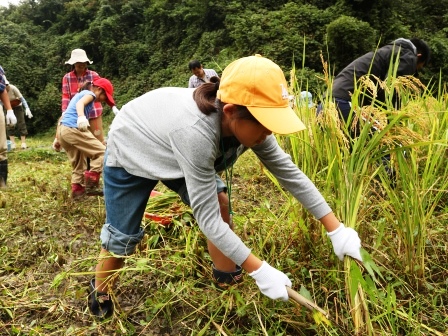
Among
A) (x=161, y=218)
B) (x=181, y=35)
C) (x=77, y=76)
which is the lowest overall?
(x=181, y=35)

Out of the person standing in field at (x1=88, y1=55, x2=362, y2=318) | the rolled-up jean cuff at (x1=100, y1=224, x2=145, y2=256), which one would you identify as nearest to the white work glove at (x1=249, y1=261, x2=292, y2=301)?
the person standing in field at (x1=88, y1=55, x2=362, y2=318)

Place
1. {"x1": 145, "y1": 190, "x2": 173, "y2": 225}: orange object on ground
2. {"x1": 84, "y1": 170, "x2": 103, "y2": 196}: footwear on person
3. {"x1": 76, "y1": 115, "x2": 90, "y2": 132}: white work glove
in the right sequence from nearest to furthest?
{"x1": 145, "y1": 190, "x2": 173, "y2": 225}: orange object on ground → {"x1": 76, "y1": 115, "x2": 90, "y2": 132}: white work glove → {"x1": 84, "y1": 170, "x2": 103, "y2": 196}: footwear on person

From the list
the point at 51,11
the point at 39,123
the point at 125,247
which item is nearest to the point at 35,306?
the point at 125,247

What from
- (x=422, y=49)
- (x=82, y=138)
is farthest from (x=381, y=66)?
(x=82, y=138)

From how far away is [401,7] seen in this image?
13.0 meters

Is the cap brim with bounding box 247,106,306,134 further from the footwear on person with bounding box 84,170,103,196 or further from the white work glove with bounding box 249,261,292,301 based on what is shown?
the footwear on person with bounding box 84,170,103,196

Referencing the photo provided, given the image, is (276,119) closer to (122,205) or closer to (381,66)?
(122,205)

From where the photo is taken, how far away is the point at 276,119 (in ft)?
3.43

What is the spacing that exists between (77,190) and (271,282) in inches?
93.4

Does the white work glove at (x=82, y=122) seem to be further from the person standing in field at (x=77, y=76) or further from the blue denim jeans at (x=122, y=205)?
the blue denim jeans at (x=122, y=205)

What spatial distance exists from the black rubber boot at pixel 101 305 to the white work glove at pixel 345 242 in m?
0.93

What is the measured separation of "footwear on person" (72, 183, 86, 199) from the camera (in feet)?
10.3

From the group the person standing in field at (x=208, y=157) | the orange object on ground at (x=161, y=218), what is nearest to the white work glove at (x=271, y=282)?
the person standing in field at (x=208, y=157)

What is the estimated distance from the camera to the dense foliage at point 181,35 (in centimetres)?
1112
